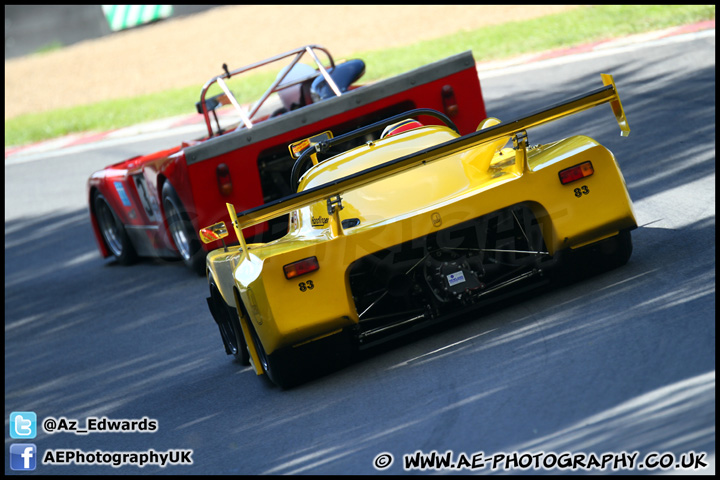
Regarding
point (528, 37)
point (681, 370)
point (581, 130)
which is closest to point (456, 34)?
point (528, 37)

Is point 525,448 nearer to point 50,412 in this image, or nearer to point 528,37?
point 50,412

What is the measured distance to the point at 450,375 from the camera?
5.11m

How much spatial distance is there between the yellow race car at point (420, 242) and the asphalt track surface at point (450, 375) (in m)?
0.21

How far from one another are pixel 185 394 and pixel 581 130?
20.5 ft

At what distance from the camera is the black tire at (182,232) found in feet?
29.2

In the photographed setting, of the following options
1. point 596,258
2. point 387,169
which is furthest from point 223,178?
point 596,258

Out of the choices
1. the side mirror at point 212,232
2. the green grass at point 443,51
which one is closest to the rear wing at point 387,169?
the side mirror at point 212,232

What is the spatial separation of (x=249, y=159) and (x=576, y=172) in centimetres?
377

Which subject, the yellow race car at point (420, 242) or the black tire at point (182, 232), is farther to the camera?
the black tire at point (182, 232)

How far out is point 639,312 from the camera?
5.19 meters

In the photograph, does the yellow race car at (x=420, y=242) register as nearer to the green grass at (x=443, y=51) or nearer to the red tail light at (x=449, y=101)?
the red tail light at (x=449, y=101)

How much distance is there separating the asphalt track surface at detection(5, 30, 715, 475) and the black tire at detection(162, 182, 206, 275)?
18 cm

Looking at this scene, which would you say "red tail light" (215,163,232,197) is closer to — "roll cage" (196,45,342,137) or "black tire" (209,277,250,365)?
"roll cage" (196,45,342,137)

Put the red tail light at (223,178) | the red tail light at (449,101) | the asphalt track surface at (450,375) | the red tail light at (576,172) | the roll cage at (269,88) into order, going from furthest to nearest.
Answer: the roll cage at (269,88) → the red tail light at (449,101) → the red tail light at (223,178) → the red tail light at (576,172) → the asphalt track surface at (450,375)
